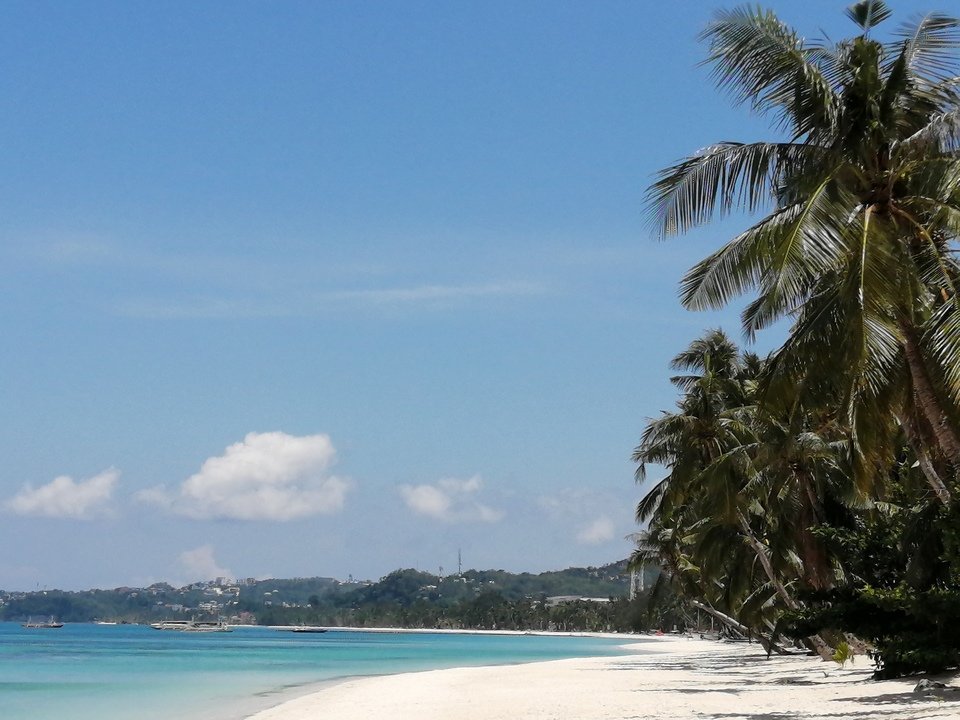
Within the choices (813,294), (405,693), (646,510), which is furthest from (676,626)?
(813,294)

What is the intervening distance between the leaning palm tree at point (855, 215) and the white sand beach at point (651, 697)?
11.5ft

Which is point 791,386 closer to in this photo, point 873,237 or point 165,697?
point 873,237

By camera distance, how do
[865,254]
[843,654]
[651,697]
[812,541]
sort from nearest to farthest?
[865,254] → [651,697] → [843,654] → [812,541]

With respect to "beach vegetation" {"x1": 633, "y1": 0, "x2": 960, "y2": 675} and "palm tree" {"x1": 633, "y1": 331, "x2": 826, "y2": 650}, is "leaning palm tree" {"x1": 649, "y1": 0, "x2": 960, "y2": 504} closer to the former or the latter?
"beach vegetation" {"x1": 633, "y1": 0, "x2": 960, "y2": 675}

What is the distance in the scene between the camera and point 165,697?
3161 cm

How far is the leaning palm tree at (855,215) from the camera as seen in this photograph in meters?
11.4

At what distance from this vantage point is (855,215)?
1169 centimetres

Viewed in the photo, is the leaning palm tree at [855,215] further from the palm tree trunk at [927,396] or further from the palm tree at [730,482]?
the palm tree at [730,482]

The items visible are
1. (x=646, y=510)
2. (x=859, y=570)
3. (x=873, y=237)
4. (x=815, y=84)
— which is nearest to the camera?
(x=873, y=237)

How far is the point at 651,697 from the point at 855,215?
11.8m

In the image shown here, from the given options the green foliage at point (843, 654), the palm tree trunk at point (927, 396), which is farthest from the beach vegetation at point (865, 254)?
the green foliage at point (843, 654)

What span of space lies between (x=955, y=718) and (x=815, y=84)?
7.09m

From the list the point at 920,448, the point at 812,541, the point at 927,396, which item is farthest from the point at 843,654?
the point at 927,396

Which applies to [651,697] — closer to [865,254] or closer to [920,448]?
[920,448]
